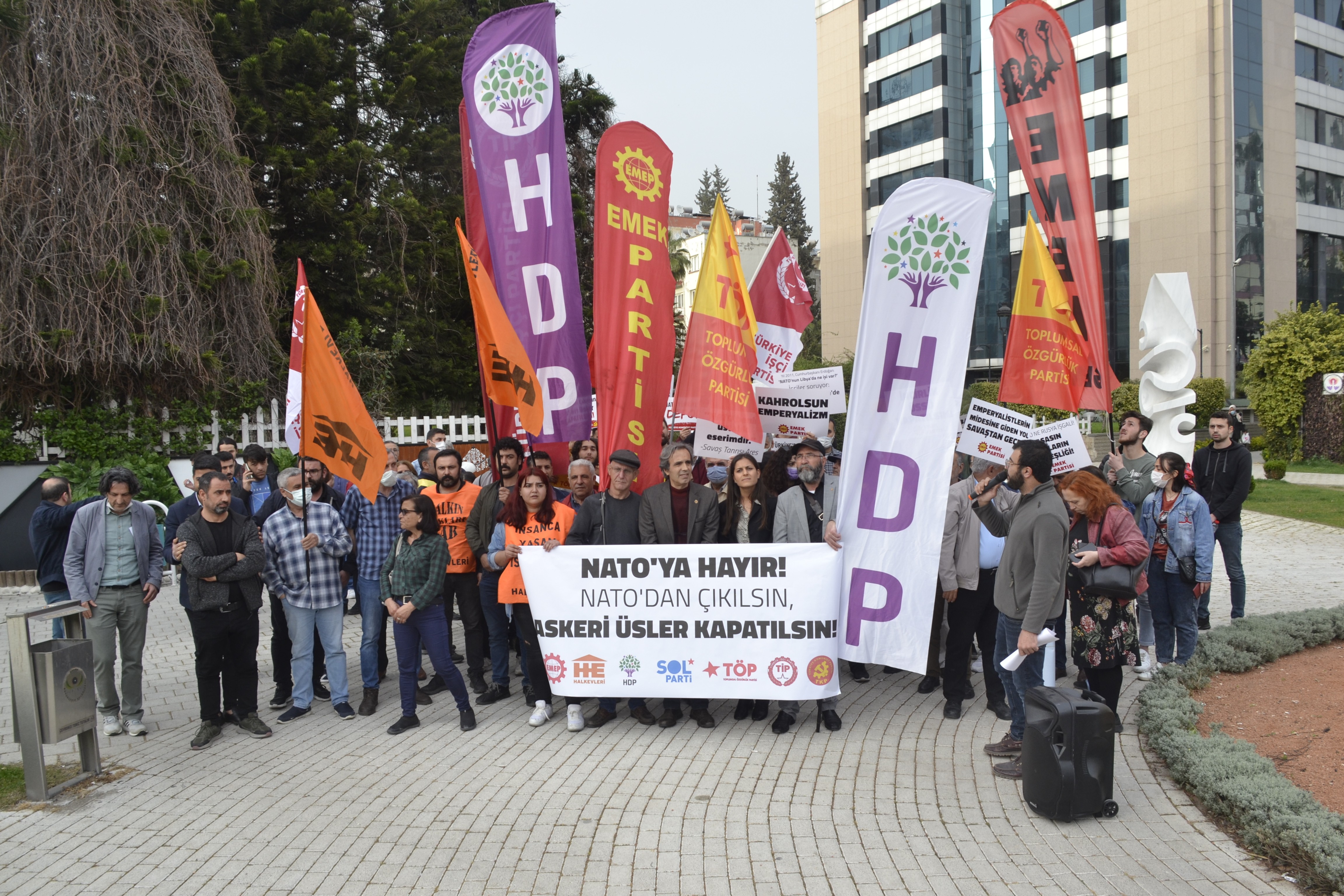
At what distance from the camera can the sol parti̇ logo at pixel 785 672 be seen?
641cm

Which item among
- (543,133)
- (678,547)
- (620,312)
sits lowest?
(678,547)

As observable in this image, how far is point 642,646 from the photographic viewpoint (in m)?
6.60

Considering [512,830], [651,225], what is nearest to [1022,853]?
[512,830]

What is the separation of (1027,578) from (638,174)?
443cm

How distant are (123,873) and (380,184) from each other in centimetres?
1832

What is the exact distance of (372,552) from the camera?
7.75 metres

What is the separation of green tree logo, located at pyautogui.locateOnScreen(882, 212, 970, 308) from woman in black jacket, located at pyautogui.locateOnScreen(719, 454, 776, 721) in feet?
5.65

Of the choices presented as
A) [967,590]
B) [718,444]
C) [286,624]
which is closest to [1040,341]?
[967,590]

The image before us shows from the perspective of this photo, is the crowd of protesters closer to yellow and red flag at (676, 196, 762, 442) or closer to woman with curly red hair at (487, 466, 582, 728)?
woman with curly red hair at (487, 466, 582, 728)

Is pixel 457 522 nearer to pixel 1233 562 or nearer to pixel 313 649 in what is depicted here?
pixel 313 649

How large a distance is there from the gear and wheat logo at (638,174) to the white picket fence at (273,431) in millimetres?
7026

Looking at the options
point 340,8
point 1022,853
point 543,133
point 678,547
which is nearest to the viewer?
point 1022,853

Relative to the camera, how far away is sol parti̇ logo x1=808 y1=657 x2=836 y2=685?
6.38 m

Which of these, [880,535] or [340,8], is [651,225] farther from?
[340,8]
